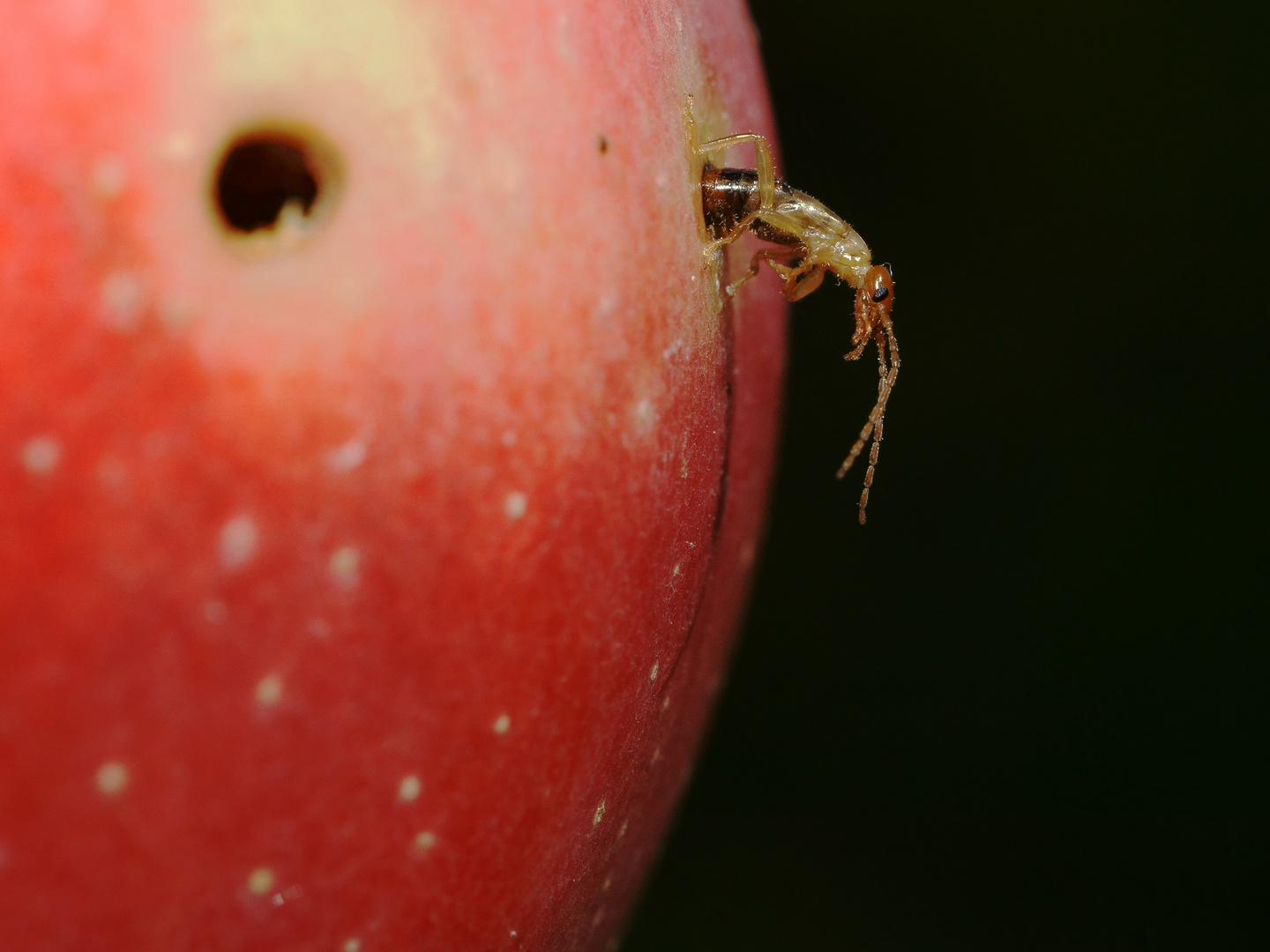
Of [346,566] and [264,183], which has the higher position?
[264,183]

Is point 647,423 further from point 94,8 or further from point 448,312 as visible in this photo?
point 94,8

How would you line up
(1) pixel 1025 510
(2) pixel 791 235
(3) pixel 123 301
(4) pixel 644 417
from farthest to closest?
(1) pixel 1025 510 < (2) pixel 791 235 < (4) pixel 644 417 < (3) pixel 123 301

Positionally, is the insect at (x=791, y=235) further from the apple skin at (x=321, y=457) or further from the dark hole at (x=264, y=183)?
the dark hole at (x=264, y=183)

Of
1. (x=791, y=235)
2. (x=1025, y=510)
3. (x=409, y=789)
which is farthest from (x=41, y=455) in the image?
(x=1025, y=510)

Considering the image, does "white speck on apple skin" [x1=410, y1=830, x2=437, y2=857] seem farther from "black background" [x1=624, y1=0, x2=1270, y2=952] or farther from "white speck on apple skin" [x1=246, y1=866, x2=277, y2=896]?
"black background" [x1=624, y1=0, x2=1270, y2=952]

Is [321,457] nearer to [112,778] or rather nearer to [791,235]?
[112,778]

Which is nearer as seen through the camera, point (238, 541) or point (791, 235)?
point (238, 541)
